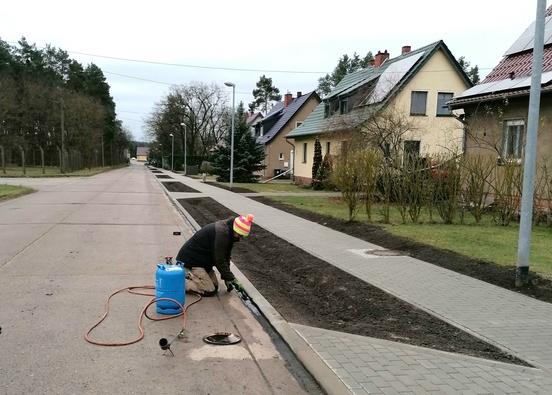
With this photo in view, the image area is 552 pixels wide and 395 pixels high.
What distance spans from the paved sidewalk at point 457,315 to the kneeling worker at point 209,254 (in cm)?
166

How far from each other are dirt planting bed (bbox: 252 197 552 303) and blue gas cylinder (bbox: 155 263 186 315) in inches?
185

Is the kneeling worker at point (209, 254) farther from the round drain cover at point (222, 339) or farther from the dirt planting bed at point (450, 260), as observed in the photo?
the dirt planting bed at point (450, 260)

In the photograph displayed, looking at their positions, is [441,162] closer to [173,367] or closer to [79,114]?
[173,367]

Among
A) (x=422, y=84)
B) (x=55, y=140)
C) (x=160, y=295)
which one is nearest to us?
(x=160, y=295)

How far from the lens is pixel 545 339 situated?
5.23 m

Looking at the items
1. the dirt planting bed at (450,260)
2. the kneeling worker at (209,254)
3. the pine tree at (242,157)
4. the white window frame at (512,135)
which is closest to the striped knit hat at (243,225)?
the kneeling worker at (209,254)

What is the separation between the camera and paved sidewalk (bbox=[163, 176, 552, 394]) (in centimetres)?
416

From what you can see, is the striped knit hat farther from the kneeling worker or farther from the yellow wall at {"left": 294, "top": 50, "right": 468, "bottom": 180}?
the yellow wall at {"left": 294, "top": 50, "right": 468, "bottom": 180}

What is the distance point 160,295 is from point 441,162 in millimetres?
9189

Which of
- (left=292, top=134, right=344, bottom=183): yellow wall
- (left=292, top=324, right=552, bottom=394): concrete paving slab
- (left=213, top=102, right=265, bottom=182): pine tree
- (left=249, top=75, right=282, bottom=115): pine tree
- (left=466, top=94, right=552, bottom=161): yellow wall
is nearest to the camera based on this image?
(left=292, top=324, right=552, bottom=394): concrete paving slab

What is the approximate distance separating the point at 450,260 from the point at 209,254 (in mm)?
4588

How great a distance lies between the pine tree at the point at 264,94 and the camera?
105188 mm

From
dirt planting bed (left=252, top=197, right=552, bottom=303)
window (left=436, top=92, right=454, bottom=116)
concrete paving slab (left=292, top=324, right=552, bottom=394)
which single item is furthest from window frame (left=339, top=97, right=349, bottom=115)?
concrete paving slab (left=292, top=324, right=552, bottom=394)

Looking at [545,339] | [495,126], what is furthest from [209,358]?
[495,126]
